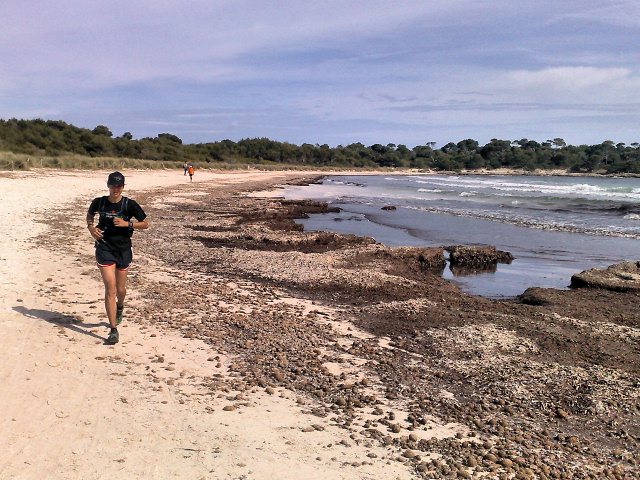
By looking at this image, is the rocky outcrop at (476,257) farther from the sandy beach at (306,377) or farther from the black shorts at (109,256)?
the black shorts at (109,256)

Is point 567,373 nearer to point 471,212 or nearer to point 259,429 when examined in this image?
point 259,429

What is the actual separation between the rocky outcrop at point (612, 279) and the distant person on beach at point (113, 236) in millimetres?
7535

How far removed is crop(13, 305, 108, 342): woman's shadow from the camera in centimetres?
516

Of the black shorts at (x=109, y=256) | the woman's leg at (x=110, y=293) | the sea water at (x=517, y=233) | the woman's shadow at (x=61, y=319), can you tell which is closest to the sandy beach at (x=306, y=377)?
the woman's shadow at (x=61, y=319)

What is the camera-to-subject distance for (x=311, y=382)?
4.37 m

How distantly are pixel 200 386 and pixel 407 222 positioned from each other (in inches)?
655

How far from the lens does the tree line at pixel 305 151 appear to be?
188 feet

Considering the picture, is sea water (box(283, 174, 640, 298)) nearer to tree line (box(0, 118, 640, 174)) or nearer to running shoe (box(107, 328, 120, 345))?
running shoe (box(107, 328, 120, 345))

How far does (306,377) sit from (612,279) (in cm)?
686

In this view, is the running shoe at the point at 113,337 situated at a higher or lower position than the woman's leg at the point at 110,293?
lower

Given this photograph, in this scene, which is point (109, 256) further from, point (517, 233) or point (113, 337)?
point (517, 233)

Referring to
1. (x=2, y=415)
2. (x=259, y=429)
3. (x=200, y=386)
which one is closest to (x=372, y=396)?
(x=259, y=429)

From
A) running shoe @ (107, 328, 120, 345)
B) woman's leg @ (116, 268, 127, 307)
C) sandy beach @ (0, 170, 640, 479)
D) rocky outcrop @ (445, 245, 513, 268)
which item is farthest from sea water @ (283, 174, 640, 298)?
running shoe @ (107, 328, 120, 345)

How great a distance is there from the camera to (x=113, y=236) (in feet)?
16.1
